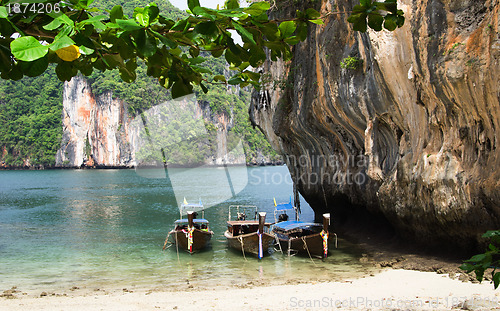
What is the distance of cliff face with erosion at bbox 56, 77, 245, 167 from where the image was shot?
3233 inches

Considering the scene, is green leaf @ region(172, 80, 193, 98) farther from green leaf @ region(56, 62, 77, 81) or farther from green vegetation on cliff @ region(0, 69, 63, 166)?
green vegetation on cliff @ region(0, 69, 63, 166)

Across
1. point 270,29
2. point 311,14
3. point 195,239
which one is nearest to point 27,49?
point 270,29

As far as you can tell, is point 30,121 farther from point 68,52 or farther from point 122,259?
point 68,52

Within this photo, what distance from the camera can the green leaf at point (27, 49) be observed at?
1.54 meters

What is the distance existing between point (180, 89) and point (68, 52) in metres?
0.75

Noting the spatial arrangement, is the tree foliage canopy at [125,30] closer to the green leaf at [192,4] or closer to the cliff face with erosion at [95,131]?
the green leaf at [192,4]

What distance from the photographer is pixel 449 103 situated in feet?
29.1

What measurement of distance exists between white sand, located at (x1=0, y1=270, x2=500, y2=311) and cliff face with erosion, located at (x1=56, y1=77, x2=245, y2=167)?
70.7 meters

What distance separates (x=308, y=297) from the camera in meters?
8.66

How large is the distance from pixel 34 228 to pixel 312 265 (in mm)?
15206

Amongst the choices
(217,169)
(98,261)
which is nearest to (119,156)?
(217,169)

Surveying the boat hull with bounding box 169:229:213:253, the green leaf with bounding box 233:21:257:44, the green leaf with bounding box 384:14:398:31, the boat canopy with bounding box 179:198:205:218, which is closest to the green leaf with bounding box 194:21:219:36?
the green leaf with bounding box 233:21:257:44

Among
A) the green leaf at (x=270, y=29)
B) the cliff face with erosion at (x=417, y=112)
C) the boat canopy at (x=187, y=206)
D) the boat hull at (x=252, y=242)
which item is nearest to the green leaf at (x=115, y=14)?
the green leaf at (x=270, y=29)

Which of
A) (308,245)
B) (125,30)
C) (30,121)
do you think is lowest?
(308,245)
